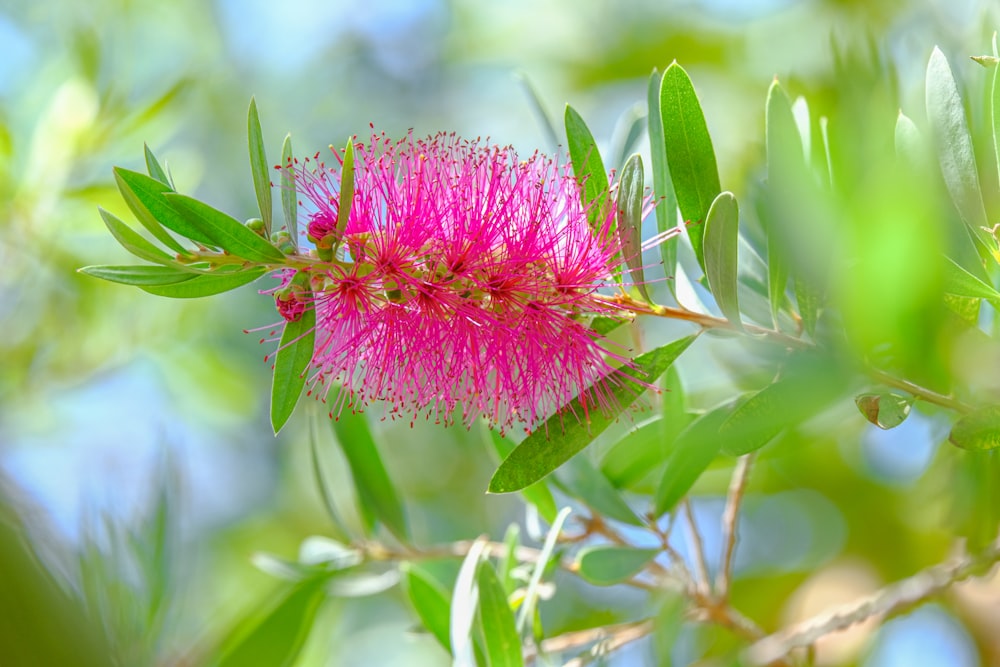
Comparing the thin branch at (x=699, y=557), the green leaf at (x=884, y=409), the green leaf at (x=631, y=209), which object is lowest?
the thin branch at (x=699, y=557)

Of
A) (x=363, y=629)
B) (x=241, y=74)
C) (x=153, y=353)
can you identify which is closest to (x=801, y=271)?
(x=153, y=353)

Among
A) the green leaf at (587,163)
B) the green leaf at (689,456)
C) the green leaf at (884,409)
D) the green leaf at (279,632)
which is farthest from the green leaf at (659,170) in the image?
the green leaf at (279,632)

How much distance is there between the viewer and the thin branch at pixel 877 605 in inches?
49.4

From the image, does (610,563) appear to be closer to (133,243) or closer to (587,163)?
(587,163)

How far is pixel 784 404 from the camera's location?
2.82 ft

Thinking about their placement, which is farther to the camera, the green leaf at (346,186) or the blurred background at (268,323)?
the blurred background at (268,323)

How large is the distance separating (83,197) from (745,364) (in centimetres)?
142

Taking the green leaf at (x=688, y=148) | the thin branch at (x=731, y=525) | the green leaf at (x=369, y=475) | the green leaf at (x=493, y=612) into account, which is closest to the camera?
the green leaf at (x=688, y=148)

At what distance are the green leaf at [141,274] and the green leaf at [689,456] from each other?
0.53m

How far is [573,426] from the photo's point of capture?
98 cm

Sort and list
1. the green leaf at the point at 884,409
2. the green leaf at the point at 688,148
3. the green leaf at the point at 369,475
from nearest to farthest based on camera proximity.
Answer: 1. the green leaf at the point at 884,409
2. the green leaf at the point at 688,148
3. the green leaf at the point at 369,475

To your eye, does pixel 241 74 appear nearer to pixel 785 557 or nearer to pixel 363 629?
pixel 363 629

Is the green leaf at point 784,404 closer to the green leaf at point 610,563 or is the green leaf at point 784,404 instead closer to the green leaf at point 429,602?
the green leaf at point 610,563

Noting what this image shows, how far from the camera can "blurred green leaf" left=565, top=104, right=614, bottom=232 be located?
102cm
